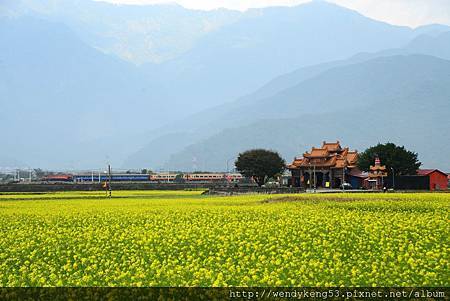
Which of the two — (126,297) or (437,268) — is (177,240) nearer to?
(126,297)

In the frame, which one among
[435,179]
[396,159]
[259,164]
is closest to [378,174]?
[435,179]

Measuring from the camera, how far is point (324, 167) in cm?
12838

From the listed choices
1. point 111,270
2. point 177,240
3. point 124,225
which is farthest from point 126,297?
point 124,225

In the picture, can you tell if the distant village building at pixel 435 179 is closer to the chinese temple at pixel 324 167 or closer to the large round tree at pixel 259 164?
the chinese temple at pixel 324 167

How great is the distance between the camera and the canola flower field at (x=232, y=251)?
1958cm

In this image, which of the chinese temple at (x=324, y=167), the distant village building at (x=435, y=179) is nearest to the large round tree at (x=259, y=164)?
the chinese temple at (x=324, y=167)

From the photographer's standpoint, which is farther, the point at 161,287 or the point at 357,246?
the point at 357,246

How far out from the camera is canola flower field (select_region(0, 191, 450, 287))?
1958 centimetres

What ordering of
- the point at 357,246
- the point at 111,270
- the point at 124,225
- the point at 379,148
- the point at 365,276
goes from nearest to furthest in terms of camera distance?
the point at 365,276
the point at 111,270
the point at 357,246
the point at 124,225
the point at 379,148

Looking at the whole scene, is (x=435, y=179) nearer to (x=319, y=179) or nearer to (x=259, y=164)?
(x=319, y=179)

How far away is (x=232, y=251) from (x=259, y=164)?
10967 centimetres

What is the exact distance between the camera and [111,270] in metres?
21.3

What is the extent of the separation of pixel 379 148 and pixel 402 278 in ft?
315

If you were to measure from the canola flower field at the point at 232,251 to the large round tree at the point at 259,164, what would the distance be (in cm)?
9701
